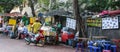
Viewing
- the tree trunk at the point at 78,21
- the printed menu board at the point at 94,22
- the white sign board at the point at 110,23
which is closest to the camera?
the white sign board at the point at 110,23

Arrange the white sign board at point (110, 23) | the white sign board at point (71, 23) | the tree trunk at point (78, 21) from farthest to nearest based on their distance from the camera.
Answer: the white sign board at point (71, 23), the tree trunk at point (78, 21), the white sign board at point (110, 23)

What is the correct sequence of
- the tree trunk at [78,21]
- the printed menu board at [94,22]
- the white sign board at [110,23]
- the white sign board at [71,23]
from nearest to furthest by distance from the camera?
the white sign board at [110,23]
the printed menu board at [94,22]
the tree trunk at [78,21]
the white sign board at [71,23]

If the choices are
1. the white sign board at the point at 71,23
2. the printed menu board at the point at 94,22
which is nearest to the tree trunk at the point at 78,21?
the printed menu board at the point at 94,22

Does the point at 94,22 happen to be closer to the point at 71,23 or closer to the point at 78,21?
the point at 78,21

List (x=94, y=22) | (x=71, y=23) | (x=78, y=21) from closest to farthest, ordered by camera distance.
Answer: (x=78, y=21)
(x=94, y=22)
(x=71, y=23)

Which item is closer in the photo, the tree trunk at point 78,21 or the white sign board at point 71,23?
the tree trunk at point 78,21

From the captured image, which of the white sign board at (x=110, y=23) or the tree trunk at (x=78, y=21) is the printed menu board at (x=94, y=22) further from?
the tree trunk at (x=78, y=21)

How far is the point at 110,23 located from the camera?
13297 millimetres

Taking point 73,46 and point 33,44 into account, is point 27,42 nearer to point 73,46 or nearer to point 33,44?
point 33,44

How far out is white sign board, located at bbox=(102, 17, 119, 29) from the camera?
1295 centimetres

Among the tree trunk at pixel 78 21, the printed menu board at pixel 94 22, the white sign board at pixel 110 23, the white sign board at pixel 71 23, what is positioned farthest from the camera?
the white sign board at pixel 71 23

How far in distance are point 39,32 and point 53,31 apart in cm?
96

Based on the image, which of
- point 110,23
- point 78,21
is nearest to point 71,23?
point 78,21

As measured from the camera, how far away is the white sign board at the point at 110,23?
1295 cm
